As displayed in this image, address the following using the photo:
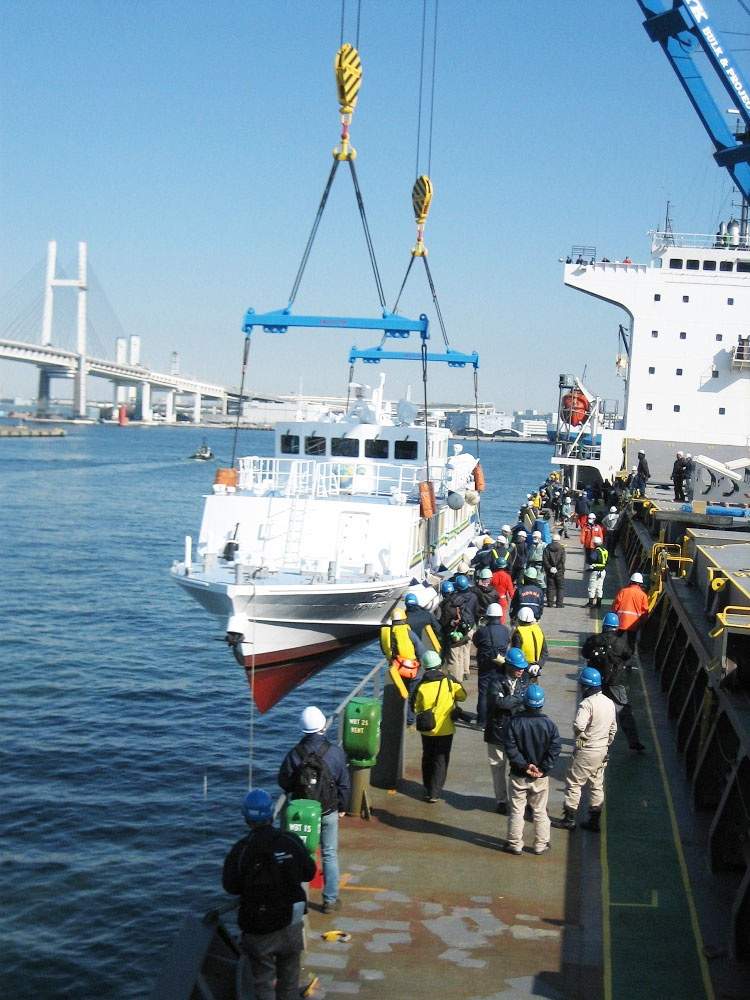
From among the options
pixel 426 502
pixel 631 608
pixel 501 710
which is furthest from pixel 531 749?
pixel 426 502

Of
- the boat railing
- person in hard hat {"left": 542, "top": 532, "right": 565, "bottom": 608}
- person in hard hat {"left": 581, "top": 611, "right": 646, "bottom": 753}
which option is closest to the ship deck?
person in hard hat {"left": 581, "top": 611, "right": 646, "bottom": 753}

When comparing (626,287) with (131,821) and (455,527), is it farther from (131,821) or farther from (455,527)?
(131,821)

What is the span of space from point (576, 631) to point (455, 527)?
32.3ft

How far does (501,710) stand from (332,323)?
13.3 m

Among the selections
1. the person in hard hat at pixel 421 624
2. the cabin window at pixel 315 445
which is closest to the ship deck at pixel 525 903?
the person in hard hat at pixel 421 624

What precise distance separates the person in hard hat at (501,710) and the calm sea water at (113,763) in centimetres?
403

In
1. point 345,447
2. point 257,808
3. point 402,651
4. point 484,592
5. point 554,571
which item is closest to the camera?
point 257,808

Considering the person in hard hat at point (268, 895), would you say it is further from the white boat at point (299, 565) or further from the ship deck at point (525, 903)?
the white boat at point (299, 565)

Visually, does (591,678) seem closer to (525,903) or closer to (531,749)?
(531,749)

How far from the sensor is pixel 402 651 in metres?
10.9

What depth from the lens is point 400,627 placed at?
430 inches

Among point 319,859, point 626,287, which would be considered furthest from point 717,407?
point 319,859

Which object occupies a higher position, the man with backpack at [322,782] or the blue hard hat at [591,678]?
the blue hard hat at [591,678]

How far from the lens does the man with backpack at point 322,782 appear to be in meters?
7.26
